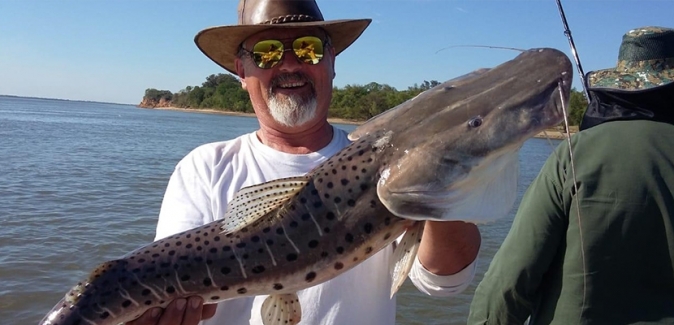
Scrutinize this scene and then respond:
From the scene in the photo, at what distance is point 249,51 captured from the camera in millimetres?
3547

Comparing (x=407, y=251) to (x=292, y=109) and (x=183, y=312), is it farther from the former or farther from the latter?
(x=292, y=109)

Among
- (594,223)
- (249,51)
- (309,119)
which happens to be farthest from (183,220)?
(594,223)

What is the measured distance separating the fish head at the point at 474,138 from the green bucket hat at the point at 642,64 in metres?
1.12

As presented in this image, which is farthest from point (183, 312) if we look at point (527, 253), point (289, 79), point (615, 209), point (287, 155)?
point (615, 209)

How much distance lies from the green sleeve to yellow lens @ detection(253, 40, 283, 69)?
1.73m

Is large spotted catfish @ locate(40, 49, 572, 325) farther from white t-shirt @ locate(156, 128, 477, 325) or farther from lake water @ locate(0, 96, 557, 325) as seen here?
lake water @ locate(0, 96, 557, 325)

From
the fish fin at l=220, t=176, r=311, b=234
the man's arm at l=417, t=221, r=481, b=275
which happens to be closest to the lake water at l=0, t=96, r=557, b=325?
the man's arm at l=417, t=221, r=481, b=275

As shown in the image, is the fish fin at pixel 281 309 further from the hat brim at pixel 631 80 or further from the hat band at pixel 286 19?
the hat brim at pixel 631 80

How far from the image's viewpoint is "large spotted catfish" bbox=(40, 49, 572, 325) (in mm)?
2084

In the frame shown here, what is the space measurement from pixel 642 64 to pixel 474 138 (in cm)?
156

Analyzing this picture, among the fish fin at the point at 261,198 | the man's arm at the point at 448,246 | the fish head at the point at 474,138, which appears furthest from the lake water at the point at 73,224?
the fish fin at the point at 261,198

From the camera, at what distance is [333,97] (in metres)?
44.2

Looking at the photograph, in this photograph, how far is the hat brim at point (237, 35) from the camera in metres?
3.47

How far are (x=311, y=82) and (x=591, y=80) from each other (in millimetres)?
1651
